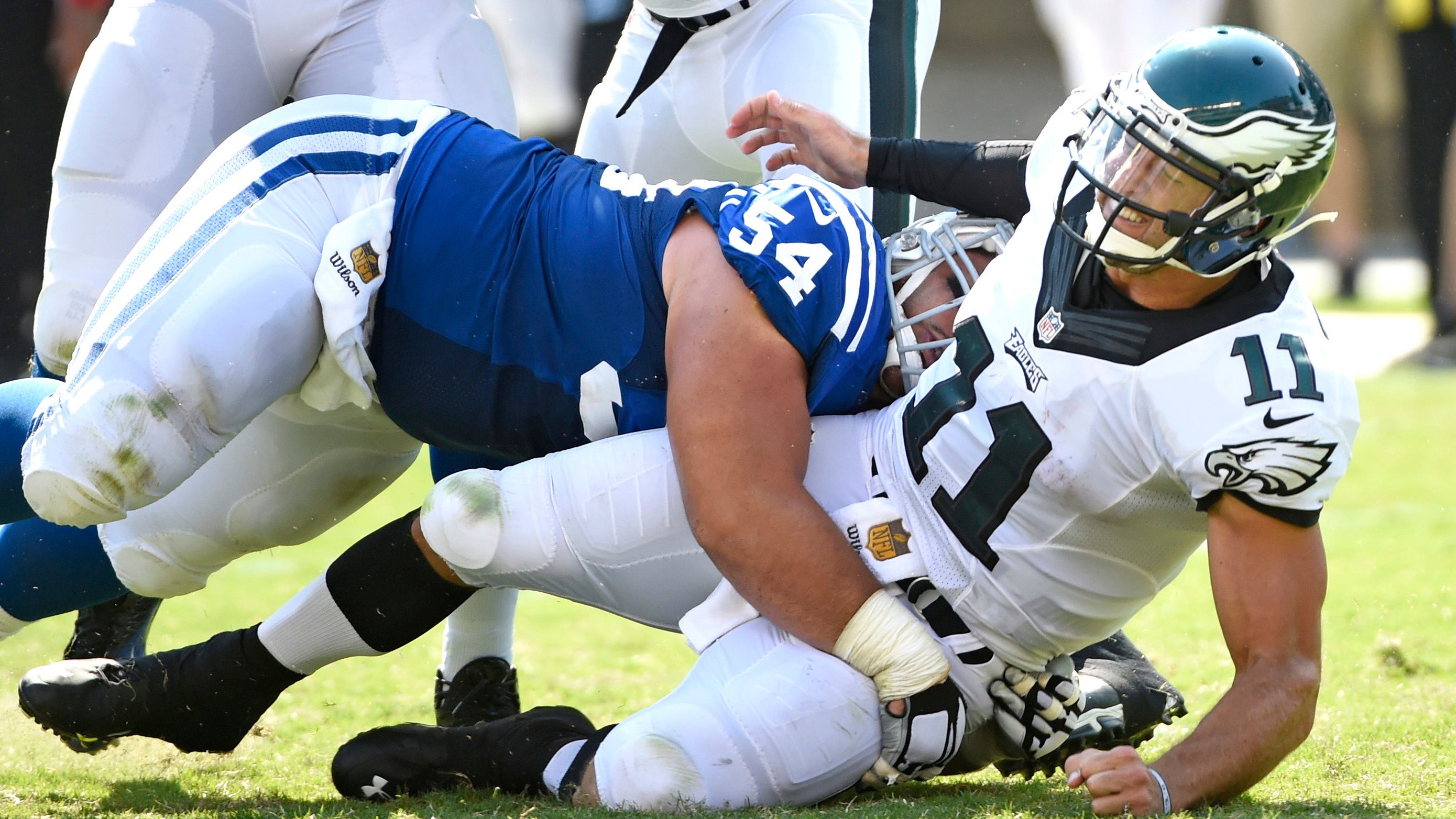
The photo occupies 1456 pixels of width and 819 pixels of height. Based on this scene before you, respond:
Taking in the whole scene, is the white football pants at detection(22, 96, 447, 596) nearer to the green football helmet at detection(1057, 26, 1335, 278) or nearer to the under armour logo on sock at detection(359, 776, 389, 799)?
the under armour logo on sock at detection(359, 776, 389, 799)

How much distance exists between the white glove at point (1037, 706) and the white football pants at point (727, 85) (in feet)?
3.56

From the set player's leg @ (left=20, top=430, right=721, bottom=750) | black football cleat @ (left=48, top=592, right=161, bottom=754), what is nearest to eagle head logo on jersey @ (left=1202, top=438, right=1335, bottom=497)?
player's leg @ (left=20, top=430, right=721, bottom=750)

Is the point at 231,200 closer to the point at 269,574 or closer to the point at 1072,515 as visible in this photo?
the point at 1072,515

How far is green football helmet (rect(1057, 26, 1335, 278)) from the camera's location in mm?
2020

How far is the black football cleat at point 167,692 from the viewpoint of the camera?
98.7 inches

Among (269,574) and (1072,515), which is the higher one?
(1072,515)

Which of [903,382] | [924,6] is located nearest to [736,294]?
[903,382]

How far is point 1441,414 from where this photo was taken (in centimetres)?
657

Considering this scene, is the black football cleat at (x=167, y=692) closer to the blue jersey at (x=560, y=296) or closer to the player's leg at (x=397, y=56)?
the blue jersey at (x=560, y=296)

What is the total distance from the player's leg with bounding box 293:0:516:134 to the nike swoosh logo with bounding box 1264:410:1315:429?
170 cm

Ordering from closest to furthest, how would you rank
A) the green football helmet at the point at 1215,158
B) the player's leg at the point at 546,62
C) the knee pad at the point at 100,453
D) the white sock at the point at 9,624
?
1. the green football helmet at the point at 1215,158
2. the knee pad at the point at 100,453
3. the white sock at the point at 9,624
4. the player's leg at the point at 546,62

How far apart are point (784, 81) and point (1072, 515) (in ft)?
4.14

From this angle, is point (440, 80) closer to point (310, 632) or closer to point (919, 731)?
point (310, 632)

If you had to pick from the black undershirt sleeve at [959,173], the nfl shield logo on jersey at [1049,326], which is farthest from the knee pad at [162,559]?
the nfl shield logo on jersey at [1049,326]
